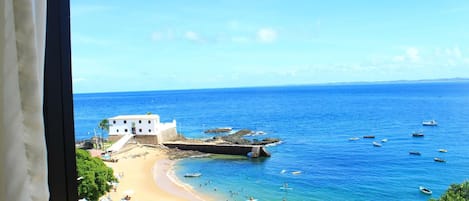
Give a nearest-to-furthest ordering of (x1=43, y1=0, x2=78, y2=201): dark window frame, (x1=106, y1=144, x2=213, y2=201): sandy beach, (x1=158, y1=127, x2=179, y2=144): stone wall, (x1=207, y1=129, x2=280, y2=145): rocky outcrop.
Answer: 1. (x1=43, y1=0, x2=78, y2=201): dark window frame
2. (x1=106, y1=144, x2=213, y2=201): sandy beach
3. (x1=158, y1=127, x2=179, y2=144): stone wall
4. (x1=207, y1=129, x2=280, y2=145): rocky outcrop

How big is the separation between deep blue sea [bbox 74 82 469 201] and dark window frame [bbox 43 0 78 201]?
129cm

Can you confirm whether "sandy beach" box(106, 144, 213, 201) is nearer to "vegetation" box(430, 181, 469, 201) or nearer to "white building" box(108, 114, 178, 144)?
"white building" box(108, 114, 178, 144)

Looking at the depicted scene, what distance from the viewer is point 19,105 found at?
32 centimetres

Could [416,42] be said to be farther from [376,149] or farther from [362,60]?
[376,149]

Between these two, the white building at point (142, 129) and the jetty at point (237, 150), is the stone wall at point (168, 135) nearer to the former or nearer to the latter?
the white building at point (142, 129)

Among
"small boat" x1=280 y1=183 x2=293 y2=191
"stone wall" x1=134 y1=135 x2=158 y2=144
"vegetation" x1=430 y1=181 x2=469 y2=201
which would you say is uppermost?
"stone wall" x1=134 y1=135 x2=158 y2=144

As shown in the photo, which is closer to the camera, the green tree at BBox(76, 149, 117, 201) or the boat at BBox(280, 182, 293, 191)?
the green tree at BBox(76, 149, 117, 201)

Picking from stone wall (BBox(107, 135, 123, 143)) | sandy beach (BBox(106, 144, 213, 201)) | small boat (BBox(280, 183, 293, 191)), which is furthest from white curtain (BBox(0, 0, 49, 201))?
small boat (BBox(280, 183, 293, 191))

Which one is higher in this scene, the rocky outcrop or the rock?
the rock

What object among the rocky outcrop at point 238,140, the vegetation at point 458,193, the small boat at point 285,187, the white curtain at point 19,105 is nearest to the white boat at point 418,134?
the vegetation at point 458,193

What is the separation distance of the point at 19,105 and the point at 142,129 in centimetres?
296

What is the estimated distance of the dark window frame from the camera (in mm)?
716

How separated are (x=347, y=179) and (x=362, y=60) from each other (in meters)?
1.87

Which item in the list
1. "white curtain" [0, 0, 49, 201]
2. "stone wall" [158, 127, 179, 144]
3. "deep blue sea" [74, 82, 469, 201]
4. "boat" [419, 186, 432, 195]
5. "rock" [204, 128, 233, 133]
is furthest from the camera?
"rock" [204, 128, 233, 133]
